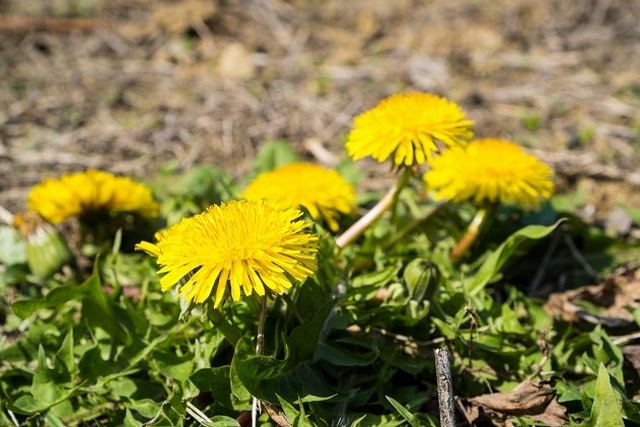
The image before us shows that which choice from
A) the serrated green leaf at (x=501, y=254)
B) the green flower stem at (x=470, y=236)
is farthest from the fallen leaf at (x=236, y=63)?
the serrated green leaf at (x=501, y=254)

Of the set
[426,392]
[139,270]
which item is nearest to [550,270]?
[426,392]

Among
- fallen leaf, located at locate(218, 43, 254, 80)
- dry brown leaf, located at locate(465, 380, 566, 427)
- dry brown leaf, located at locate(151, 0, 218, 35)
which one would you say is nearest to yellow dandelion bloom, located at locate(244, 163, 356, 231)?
dry brown leaf, located at locate(465, 380, 566, 427)

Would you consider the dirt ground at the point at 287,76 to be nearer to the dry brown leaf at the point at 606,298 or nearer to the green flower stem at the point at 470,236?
the dry brown leaf at the point at 606,298

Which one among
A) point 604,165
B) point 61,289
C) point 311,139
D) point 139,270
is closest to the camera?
point 61,289

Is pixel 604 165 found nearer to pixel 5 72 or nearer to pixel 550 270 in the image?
pixel 550 270

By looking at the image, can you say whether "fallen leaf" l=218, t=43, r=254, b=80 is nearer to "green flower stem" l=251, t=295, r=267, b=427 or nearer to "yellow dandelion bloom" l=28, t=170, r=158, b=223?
"yellow dandelion bloom" l=28, t=170, r=158, b=223
